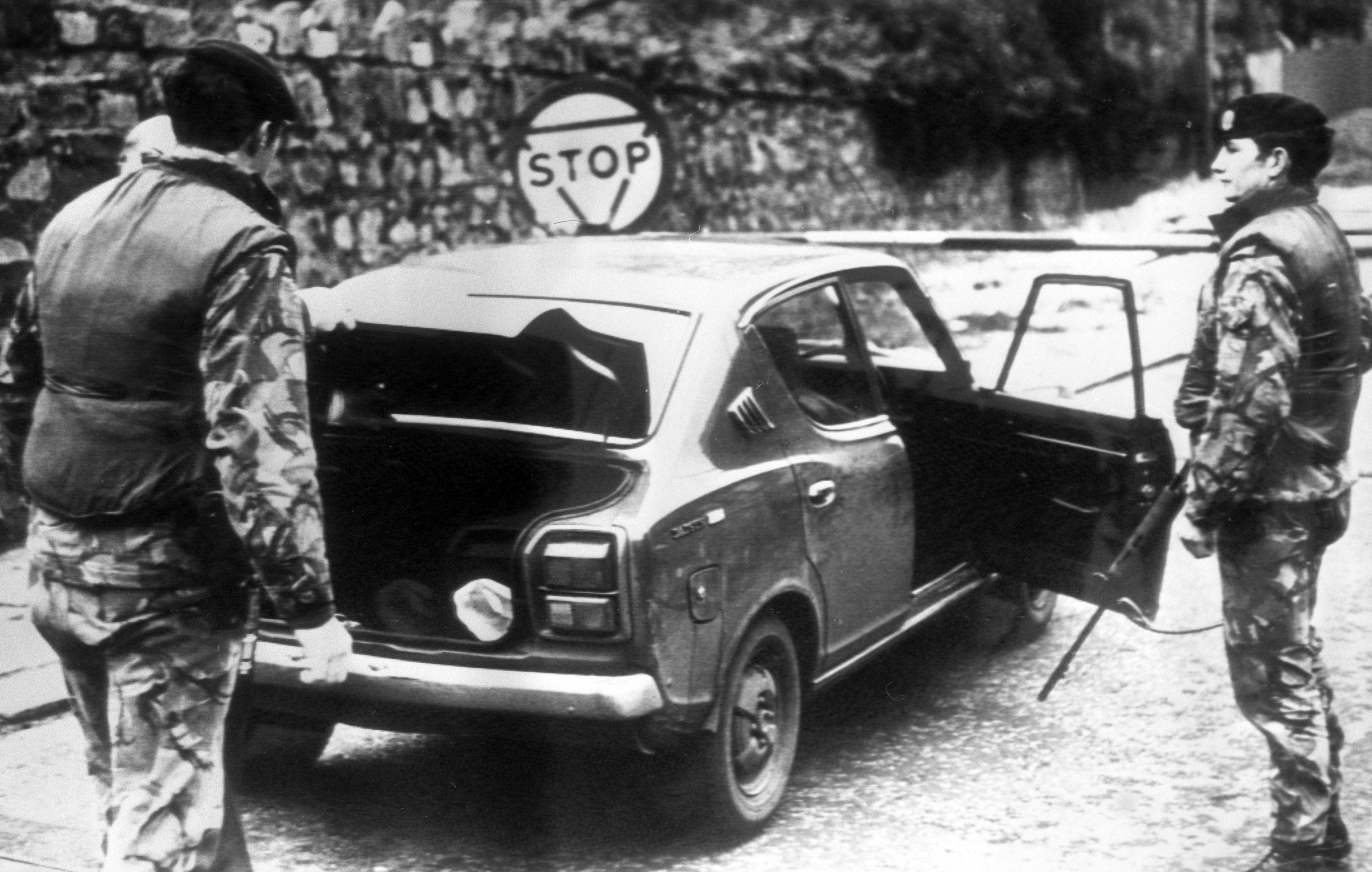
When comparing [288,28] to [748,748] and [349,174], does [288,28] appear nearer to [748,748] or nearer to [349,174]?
[349,174]

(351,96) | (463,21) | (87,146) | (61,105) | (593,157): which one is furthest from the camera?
(463,21)

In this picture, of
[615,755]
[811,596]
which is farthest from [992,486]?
[615,755]

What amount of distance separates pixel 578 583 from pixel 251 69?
1.40 meters

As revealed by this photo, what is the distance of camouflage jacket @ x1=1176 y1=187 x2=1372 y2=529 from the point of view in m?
3.69

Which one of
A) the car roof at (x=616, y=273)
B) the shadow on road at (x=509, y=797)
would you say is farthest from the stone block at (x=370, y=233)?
the shadow on road at (x=509, y=797)

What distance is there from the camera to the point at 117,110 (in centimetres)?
724

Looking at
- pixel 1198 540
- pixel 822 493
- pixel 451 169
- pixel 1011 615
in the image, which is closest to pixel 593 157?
pixel 822 493

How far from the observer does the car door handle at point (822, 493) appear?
4.39m

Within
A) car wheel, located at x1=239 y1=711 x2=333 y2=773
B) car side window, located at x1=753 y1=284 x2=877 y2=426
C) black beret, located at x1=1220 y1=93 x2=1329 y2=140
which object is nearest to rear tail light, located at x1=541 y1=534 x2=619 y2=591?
car side window, located at x1=753 y1=284 x2=877 y2=426

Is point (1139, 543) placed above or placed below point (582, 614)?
below

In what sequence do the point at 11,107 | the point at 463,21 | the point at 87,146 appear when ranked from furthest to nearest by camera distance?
the point at 463,21, the point at 87,146, the point at 11,107

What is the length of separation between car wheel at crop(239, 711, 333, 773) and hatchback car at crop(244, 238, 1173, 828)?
3 cm

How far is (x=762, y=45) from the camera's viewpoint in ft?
37.7

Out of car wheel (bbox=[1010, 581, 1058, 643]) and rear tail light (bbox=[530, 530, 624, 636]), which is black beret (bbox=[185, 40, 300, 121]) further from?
car wheel (bbox=[1010, 581, 1058, 643])
